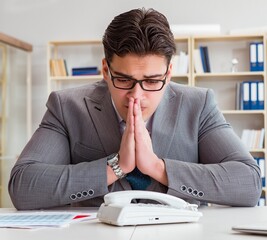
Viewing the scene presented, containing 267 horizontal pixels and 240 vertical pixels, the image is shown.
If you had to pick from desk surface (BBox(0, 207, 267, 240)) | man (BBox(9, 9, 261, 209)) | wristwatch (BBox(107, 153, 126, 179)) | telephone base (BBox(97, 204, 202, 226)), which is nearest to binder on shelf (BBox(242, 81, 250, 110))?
man (BBox(9, 9, 261, 209))

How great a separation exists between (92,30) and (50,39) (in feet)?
1.49

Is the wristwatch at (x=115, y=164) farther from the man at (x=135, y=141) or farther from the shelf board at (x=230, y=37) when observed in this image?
the shelf board at (x=230, y=37)

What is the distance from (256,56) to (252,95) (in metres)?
0.39

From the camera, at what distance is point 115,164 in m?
2.01

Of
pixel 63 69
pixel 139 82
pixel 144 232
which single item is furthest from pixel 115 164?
pixel 63 69

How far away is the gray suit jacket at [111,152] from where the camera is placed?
2.01 meters

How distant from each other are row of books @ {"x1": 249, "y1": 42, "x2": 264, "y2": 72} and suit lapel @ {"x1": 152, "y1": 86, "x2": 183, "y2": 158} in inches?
152

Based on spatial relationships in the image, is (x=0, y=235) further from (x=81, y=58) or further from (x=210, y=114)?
(x=81, y=58)

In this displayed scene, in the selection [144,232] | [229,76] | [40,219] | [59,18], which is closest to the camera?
[144,232]

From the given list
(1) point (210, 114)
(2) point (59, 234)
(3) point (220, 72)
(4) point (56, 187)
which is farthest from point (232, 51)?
(2) point (59, 234)

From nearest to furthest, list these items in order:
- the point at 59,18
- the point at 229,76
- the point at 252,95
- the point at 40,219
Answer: the point at 40,219 → the point at 252,95 → the point at 229,76 → the point at 59,18

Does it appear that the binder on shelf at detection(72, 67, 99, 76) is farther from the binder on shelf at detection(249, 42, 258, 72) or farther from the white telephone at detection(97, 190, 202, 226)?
the white telephone at detection(97, 190, 202, 226)

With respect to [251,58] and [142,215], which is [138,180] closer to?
[142,215]

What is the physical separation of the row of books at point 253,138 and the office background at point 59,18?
1235 millimetres
